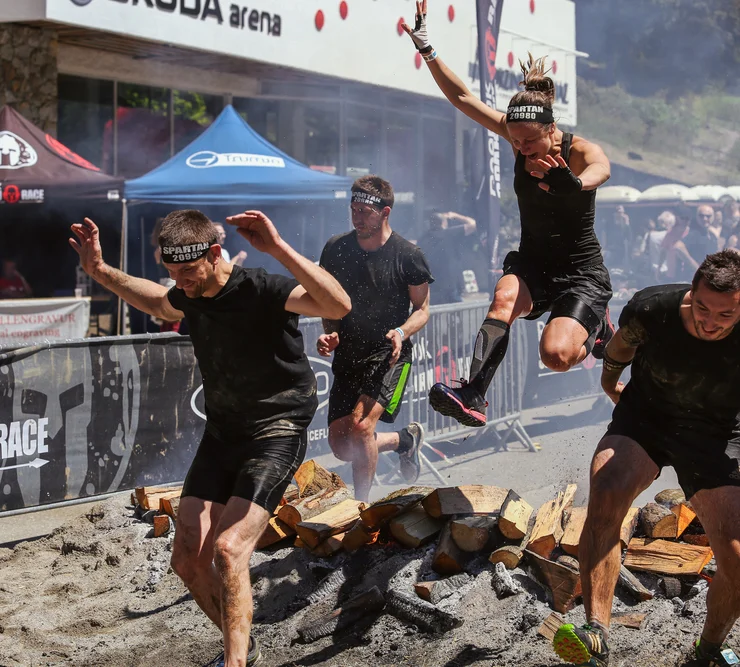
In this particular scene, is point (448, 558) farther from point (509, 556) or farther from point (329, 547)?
point (329, 547)

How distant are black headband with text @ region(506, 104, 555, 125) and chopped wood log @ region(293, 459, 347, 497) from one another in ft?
8.68

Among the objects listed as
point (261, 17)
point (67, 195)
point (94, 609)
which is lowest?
point (94, 609)

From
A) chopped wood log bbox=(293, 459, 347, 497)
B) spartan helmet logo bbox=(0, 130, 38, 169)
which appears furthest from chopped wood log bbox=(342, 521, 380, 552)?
spartan helmet logo bbox=(0, 130, 38, 169)

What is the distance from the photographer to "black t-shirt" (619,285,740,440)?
3961mm

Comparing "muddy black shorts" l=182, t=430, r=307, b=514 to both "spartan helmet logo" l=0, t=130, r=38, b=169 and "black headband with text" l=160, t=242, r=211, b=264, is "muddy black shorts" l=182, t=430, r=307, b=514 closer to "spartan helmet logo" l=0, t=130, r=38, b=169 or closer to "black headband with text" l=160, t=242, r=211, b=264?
"black headband with text" l=160, t=242, r=211, b=264

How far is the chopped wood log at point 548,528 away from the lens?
15.8ft

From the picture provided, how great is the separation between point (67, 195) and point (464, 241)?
20.6 ft

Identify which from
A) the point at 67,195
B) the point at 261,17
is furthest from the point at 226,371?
the point at 261,17

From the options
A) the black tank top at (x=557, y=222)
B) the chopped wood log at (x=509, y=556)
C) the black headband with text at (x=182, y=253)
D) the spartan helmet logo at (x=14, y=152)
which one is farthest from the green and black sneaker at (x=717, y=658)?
the spartan helmet logo at (x=14, y=152)

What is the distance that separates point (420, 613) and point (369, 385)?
6.76 ft

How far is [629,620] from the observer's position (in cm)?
442

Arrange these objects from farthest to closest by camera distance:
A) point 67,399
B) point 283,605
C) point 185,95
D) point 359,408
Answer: point 185,95 → point 67,399 → point 359,408 → point 283,605

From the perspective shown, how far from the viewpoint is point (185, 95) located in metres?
15.8

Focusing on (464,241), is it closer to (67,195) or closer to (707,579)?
(67,195)
